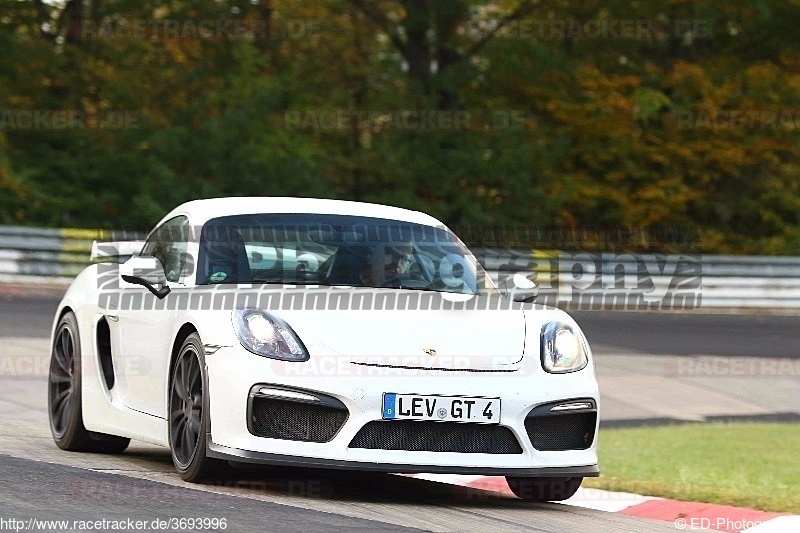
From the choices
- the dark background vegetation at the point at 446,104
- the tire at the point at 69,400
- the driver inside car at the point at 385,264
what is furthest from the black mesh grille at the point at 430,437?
the dark background vegetation at the point at 446,104

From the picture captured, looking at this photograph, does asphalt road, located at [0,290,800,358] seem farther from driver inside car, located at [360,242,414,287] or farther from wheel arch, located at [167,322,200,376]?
wheel arch, located at [167,322,200,376]

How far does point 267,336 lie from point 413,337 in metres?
0.65

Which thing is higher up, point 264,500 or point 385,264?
point 385,264

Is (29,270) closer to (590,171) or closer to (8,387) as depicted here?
(8,387)

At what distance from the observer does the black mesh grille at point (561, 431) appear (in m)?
7.02

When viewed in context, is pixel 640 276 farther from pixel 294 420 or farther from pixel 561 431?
pixel 294 420

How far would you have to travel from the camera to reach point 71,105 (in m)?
31.2

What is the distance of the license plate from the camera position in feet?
22.1

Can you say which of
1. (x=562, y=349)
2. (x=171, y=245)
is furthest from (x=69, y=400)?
(x=562, y=349)

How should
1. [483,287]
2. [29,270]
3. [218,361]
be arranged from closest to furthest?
1. [218,361]
2. [483,287]
3. [29,270]

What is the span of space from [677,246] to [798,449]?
778 inches

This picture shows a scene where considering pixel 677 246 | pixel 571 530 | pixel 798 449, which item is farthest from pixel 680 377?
pixel 677 246

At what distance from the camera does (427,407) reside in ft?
22.2

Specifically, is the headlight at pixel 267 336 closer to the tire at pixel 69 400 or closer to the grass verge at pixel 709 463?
the tire at pixel 69 400
